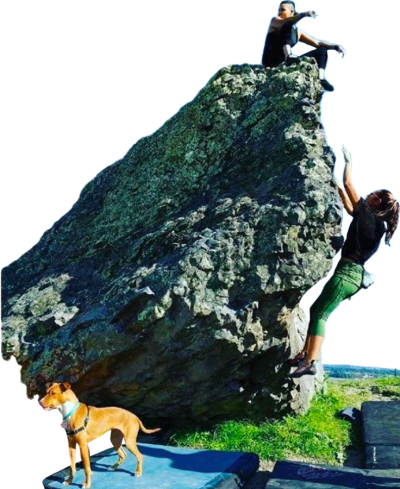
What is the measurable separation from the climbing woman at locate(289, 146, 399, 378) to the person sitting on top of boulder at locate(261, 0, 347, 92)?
45.2 inches

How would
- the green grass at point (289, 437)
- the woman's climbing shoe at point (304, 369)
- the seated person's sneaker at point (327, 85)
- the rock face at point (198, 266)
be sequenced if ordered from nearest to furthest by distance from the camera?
the rock face at point (198, 266) < the green grass at point (289, 437) < the woman's climbing shoe at point (304, 369) < the seated person's sneaker at point (327, 85)

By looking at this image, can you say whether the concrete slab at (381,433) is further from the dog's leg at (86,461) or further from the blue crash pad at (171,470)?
the dog's leg at (86,461)

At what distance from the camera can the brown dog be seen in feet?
16.6

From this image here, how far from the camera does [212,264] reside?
5613mm

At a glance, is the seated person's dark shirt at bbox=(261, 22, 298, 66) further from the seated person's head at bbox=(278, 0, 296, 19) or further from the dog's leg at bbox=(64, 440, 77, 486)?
the dog's leg at bbox=(64, 440, 77, 486)

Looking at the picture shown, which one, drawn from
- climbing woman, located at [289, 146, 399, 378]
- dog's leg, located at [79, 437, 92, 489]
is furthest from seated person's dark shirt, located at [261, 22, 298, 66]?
dog's leg, located at [79, 437, 92, 489]

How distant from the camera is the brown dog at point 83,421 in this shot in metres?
Result: 5.07

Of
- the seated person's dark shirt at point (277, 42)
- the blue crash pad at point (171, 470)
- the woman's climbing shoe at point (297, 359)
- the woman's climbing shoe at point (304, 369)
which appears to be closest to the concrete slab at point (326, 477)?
the blue crash pad at point (171, 470)

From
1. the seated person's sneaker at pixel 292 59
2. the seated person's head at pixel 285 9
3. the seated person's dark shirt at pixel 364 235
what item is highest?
the seated person's head at pixel 285 9

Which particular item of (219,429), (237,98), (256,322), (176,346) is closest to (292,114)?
(237,98)

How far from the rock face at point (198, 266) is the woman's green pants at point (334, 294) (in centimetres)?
28

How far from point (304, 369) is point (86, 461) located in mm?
2110

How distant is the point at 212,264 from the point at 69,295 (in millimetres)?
1581

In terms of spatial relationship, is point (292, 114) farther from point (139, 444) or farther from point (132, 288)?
point (139, 444)
